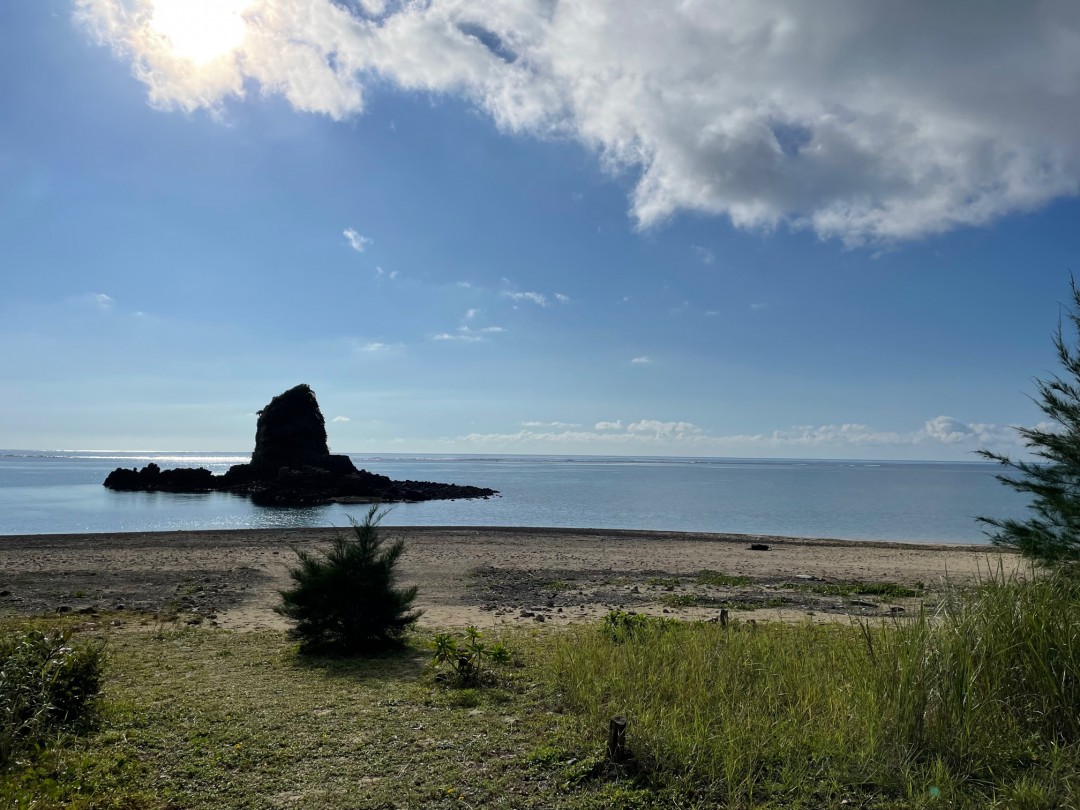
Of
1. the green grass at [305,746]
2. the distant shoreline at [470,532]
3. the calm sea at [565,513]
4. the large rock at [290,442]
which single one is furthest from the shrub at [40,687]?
the large rock at [290,442]

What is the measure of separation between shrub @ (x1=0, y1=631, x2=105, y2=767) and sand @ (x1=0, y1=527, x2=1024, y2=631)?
6216 mm

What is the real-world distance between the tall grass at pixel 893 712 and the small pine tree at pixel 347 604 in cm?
412

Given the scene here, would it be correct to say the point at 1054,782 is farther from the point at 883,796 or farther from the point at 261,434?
the point at 261,434

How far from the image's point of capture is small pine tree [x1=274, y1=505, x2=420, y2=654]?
1023 centimetres

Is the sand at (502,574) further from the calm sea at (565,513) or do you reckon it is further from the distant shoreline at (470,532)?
the calm sea at (565,513)

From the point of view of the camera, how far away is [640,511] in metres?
59.3

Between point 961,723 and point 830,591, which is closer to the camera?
point 961,723

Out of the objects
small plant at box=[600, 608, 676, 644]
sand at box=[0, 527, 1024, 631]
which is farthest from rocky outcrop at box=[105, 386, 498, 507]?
small plant at box=[600, 608, 676, 644]

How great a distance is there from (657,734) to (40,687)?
224 inches

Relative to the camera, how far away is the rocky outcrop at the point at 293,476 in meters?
73.1

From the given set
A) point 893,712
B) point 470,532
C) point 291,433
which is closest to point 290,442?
point 291,433

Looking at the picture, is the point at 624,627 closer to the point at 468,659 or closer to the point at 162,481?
the point at 468,659

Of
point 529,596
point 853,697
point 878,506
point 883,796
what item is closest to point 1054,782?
point 883,796

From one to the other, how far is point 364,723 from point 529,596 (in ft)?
36.0
